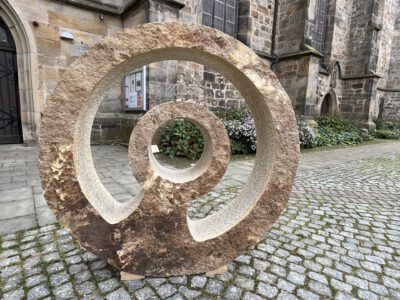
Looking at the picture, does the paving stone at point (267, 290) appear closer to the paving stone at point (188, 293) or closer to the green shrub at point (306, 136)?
the paving stone at point (188, 293)

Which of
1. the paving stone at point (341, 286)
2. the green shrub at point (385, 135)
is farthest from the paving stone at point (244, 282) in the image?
→ the green shrub at point (385, 135)

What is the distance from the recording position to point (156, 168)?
5.04 feet

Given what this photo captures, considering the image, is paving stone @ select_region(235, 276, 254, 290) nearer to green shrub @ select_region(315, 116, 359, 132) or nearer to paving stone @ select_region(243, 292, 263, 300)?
paving stone @ select_region(243, 292, 263, 300)

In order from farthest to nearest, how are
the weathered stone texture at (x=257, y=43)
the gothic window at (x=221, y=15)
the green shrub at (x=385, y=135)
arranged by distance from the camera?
the green shrub at (x=385, y=135)
the gothic window at (x=221, y=15)
the weathered stone texture at (x=257, y=43)

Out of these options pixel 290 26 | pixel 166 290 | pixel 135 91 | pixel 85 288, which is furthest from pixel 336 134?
pixel 85 288

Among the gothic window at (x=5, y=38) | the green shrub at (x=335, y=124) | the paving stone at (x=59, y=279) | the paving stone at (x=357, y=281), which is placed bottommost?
the paving stone at (x=59, y=279)

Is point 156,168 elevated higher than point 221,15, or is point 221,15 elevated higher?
point 221,15

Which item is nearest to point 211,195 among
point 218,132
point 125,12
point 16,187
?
point 218,132

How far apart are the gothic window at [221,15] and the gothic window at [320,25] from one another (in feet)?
16.2

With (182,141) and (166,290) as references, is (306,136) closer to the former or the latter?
(182,141)

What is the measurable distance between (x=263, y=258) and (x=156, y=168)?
1.03 meters

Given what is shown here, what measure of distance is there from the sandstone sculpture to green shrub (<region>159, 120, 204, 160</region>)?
3.47 metres

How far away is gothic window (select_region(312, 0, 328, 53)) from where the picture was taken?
10.9 metres

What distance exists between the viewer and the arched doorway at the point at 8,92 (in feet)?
17.7
